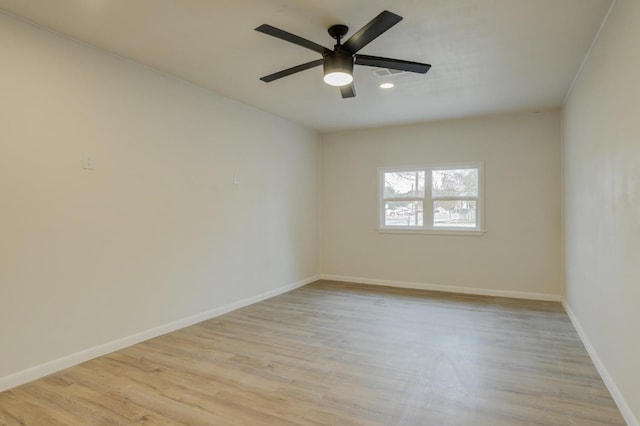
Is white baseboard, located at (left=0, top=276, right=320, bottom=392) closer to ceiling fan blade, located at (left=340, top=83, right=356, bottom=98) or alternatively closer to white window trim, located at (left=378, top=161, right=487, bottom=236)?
white window trim, located at (left=378, top=161, right=487, bottom=236)

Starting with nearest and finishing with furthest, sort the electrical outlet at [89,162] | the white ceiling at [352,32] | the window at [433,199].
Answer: the white ceiling at [352,32] → the electrical outlet at [89,162] → the window at [433,199]

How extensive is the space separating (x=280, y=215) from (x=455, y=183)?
268cm

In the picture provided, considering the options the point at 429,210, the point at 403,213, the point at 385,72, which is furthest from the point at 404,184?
the point at 385,72

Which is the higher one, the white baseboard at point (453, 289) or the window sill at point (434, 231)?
the window sill at point (434, 231)

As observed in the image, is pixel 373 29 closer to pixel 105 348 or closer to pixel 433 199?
pixel 105 348

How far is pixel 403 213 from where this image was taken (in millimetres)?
6000

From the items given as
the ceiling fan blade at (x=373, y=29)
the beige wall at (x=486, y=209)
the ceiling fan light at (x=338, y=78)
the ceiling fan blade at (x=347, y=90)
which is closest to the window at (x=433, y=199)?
the beige wall at (x=486, y=209)

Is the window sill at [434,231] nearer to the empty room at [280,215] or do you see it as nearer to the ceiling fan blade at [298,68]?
the empty room at [280,215]

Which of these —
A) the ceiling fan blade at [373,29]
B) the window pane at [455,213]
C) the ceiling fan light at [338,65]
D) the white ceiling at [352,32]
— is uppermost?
the white ceiling at [352,32]

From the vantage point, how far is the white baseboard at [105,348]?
259cm

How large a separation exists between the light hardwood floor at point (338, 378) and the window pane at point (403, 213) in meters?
2.00

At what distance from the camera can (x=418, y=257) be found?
579 cm

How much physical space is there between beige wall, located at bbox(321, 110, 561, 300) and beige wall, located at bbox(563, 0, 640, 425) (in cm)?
133

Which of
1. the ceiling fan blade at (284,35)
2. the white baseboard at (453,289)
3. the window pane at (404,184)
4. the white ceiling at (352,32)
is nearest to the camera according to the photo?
the ceiling fan blade at (284,35)
